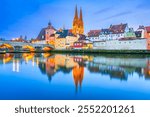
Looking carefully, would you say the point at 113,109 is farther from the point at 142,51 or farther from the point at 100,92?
the point at 142,51

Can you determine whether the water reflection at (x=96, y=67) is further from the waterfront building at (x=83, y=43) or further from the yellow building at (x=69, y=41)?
the yellow building at (x=69, y=41)

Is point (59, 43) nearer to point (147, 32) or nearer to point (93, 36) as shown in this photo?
point (93, 36)

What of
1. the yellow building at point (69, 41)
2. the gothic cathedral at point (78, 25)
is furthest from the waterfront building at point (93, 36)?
the yellow building at point (69, 41)

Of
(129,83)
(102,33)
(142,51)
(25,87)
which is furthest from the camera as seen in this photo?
(102,33)

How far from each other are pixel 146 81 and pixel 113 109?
158cm

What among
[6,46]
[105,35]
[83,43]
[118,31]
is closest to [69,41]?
[83,43]

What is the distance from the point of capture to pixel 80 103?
218cm

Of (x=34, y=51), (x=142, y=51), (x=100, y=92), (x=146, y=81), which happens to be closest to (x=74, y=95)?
(x=100, y=92)

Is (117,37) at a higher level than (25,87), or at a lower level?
higher

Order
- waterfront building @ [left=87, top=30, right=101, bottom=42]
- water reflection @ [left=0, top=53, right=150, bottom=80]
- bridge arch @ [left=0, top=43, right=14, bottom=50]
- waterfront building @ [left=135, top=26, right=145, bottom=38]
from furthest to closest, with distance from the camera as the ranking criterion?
bridge arch @ [left=0, top=43, right=14, bottom=50]
waterfront building @ [left=87, top=30, right=101, bottom=42]
waterfront building @ [left=135, top=26, right=145, bottom=38]
water reflection @ [left=0, top=53, right=150, bottom=80]

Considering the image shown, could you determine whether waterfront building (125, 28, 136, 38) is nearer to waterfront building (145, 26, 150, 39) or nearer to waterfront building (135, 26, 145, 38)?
waterfront building (135, 26, 145, 38)

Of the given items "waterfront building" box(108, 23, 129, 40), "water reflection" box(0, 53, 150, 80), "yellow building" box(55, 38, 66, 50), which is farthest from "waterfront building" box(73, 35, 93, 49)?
"water reflection" box(0, 53, 150, 80)

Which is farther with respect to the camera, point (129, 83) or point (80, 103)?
point (129, 83)

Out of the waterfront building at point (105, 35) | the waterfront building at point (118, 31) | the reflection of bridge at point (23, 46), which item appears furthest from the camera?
the reflection of bridge at point (23, 46)
